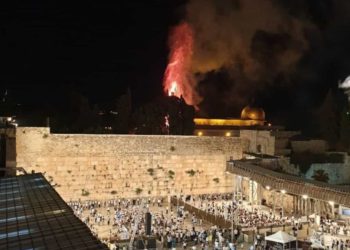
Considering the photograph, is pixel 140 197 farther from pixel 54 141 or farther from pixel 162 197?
pixel 54 141

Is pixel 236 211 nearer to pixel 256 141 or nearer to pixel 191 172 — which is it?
pixel 191 172

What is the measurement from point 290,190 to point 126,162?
34.9 ft

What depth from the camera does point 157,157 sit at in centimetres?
2780

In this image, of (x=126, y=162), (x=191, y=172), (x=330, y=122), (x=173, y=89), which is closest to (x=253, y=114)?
(x=330, y=122)

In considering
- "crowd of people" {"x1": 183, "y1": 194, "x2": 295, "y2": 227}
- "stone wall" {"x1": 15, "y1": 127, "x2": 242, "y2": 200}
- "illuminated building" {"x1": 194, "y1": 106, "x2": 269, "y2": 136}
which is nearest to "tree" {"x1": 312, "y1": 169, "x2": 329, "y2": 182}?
"stone wall" {"x1": 15, "y1": 127, "x2": 242, "y2": 200}

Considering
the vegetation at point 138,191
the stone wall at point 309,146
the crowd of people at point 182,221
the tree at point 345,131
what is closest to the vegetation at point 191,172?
the crowd of people at point 182,221

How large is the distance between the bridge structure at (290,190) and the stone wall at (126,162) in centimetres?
206

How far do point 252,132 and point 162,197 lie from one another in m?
7.13

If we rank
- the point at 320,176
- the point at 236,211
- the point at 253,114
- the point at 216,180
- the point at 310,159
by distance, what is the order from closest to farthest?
the point at 236,211 → the point at 216,180 → the point at 320,176 → the point at 310,159 → the point at 253,114

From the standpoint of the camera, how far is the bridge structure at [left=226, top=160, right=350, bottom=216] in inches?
694

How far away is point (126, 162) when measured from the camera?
89.4 feet

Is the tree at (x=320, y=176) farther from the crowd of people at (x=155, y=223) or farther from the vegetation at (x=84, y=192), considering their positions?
the vegetation at (x=84, y=192)

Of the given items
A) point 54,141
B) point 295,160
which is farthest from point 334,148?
point 54,141

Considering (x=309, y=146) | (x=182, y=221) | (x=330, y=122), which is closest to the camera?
(x=182, y=221)
